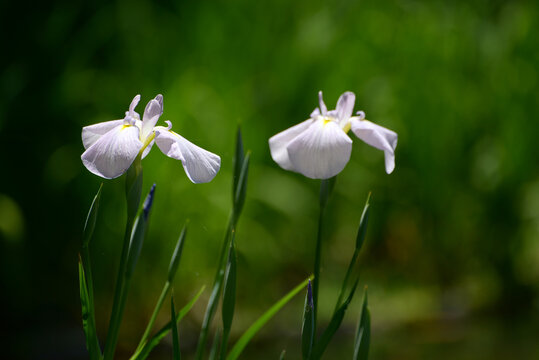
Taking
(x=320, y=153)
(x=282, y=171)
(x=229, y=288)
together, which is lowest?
(x=229, y=288)

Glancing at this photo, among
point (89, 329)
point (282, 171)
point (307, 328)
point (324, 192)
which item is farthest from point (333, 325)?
point (282, 171)

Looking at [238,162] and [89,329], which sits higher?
[238,162]

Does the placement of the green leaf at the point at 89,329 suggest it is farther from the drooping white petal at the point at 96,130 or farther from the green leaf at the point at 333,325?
the green leaf at the point at 333,325

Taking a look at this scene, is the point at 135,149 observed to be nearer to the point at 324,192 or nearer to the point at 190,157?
the point at 190,157

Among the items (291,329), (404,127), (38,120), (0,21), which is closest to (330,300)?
(291,329)

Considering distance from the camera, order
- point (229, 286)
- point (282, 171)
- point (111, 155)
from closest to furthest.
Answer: point (111, 155)
point (229, 286)
point (282, 171)

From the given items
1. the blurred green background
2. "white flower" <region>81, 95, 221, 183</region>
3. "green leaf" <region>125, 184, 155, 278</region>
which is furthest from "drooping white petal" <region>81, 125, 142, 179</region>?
the blurred green background

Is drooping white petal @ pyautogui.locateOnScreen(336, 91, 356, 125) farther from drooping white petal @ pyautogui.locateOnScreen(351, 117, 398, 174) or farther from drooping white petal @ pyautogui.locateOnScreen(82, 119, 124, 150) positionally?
drooping white petal @ pyautogui.locateOnScreen(82, 119, 124, 150)
